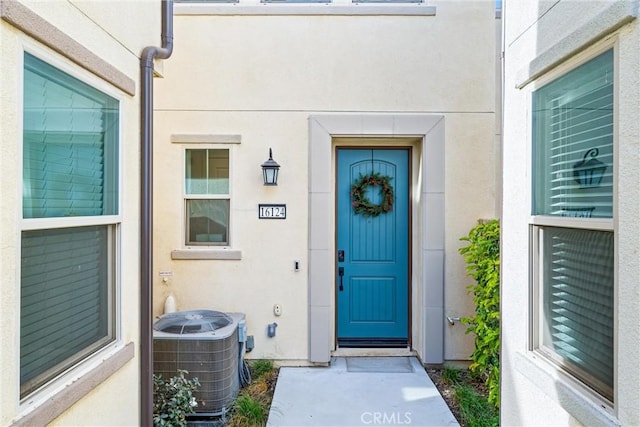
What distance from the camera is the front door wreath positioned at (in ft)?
16.0

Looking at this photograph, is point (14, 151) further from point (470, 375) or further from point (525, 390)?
point (470, 375)

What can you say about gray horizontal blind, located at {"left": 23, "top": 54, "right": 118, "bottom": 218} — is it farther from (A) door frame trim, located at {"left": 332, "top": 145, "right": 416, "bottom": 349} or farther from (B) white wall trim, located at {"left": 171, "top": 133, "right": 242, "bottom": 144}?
(A) door frame trim, located at {"left": 332, "top": 145, "right": 416, "bottom": 349}

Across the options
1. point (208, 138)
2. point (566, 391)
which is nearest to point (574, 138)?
point (566, 391)

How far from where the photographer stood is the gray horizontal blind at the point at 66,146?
189 centimetres

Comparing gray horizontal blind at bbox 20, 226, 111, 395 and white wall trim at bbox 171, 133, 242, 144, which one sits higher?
white wall trim at bbox 171, 133, 242, 144

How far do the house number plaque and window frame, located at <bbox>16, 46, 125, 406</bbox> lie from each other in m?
2.10

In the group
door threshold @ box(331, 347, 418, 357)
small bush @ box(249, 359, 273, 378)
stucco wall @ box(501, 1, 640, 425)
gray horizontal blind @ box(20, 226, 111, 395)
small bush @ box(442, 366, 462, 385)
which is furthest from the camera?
door threshold @ box(331, 347, 418, 357)

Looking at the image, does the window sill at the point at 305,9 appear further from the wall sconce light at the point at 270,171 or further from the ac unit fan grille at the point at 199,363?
the ac unit fan grille at the point at 199,363

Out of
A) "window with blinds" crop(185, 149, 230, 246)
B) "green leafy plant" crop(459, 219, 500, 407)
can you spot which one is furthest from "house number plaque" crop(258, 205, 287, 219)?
"green leafy plant" crop(459, 219, 500, 407)

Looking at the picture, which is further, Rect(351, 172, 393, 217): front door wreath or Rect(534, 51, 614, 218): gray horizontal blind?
Rect(351, 172, 393, 217): front door wreath

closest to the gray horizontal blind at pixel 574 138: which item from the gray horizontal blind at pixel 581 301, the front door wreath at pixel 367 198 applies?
the gray horizontal blind at pixel 581 301

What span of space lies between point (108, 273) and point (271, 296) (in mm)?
2313

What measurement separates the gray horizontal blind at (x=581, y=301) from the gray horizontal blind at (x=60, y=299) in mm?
2619

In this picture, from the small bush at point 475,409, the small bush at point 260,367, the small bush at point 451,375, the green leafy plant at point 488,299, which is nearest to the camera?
the small bush at point 475,409
